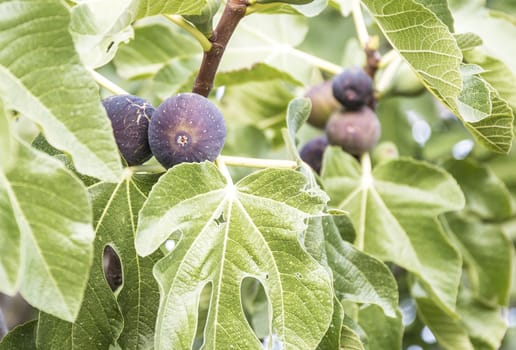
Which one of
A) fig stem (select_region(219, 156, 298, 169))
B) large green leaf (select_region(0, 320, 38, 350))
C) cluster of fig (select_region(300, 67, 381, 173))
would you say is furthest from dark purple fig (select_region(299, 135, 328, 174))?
large green leaf (select_region(0, 320, 38, 350))

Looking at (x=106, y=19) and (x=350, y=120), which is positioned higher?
(x=106, y=19)

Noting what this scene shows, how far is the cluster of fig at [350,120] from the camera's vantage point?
1.29m

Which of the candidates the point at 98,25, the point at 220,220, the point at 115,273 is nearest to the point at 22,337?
the point at 115,273

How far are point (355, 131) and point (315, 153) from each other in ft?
0.31

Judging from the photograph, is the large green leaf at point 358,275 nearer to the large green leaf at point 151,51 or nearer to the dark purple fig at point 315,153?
the dark purple fig at point 315,153

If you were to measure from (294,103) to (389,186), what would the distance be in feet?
1.03

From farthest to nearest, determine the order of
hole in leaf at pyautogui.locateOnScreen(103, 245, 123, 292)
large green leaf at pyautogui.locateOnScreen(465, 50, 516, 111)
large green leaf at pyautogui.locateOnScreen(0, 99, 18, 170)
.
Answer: large green leaf at pyautogui.locateOnScreen(465, 50, 516, 111), hole in leaf at pyautogui.locateOnScreen(103, 245, 123, 292), large green leaf at pyautogui.locateOnScreen(0, 99, 18, 170)

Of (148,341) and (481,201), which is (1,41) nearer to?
(148,341)

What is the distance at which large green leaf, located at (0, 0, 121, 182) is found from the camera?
67 centimetres

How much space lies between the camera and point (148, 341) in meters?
0.85

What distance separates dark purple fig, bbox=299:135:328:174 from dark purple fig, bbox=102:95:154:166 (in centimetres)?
52

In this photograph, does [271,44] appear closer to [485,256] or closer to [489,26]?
[489,26]

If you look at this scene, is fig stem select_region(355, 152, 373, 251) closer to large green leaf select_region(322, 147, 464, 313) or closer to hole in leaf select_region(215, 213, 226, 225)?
large green leaf select_region(322, 147, 464, 313)

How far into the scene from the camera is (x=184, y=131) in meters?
0.83
